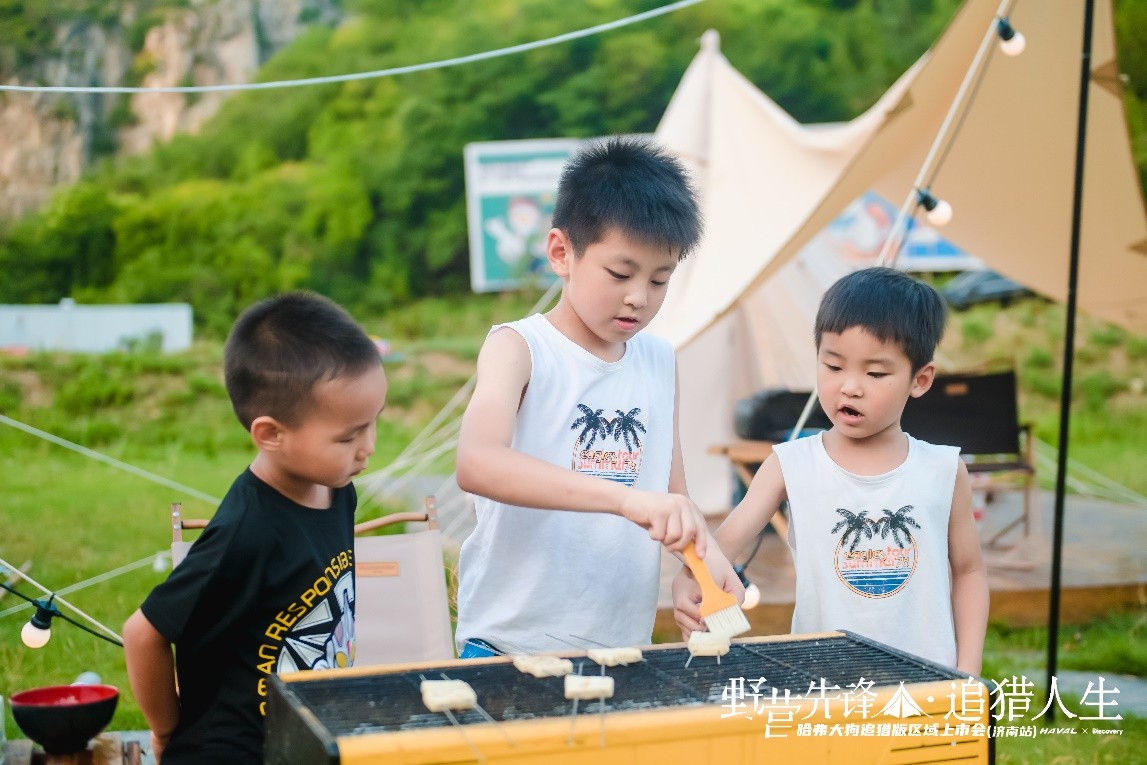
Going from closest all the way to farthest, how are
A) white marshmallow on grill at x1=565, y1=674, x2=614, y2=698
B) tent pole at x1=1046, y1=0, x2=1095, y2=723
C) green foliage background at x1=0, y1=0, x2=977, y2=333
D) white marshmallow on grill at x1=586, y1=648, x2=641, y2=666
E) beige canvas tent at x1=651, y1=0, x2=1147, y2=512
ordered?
1. white marshmallow on grill at x1=565, y1=674, x2=614, y2=698
2. white marshmallow on grill at x1=586, y1=648, x2=641, y2=666
3. tent pole at x1=1046, y1=0, x2=1095, y2=723
4. beige canvas tent at x1=651, y1=0, x2=1147, y2=512
5. green foliage background at x1=0, y1=0, x2=977, y2=333

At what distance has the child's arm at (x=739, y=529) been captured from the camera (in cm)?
164

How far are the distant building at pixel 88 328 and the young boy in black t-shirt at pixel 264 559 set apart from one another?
830cm

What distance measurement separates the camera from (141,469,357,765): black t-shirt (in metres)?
1.38

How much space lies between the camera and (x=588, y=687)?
1.16m

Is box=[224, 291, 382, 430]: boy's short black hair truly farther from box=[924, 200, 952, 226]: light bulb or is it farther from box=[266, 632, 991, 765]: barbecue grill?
box=[924, 200, 952, 226]: light bulb

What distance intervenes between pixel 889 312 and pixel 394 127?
1124 centimetres

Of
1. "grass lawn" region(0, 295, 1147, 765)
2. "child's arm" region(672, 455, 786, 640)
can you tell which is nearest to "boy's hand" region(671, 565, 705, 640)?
"child's arm" region(672, 455, 786, 640)

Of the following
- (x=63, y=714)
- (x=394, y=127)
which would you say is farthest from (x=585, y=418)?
(x=394, y=127)

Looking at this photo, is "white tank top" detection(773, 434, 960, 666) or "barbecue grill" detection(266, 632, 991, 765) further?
"white tank top" detection(773, 434, 960, 666)

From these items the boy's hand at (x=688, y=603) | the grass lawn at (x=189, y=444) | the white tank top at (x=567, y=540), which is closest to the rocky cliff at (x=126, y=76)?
the grass lawn at (x=189, y=444)

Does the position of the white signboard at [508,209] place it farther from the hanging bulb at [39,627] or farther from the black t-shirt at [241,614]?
the black t-shirt at [241,614]

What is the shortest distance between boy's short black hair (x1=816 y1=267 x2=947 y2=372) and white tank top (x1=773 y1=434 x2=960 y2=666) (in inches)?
7.4

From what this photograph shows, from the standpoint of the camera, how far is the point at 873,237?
11.2 meters

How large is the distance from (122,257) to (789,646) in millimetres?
10350
